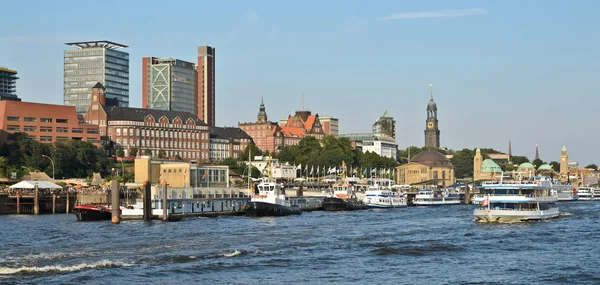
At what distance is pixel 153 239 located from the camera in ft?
275

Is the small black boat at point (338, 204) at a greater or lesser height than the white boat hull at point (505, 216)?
greater

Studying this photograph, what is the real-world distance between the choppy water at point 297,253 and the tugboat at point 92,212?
824 centimetres

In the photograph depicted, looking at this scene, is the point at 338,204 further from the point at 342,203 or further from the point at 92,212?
the point at 92,212

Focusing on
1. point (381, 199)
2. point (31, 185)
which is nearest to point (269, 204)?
point (31, 185)

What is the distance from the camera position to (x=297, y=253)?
74.5 meters

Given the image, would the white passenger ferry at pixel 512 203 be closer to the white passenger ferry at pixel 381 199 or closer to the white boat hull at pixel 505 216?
the white boat hull at pixel 505 216

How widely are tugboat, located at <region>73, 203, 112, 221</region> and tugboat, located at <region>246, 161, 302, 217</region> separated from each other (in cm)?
1867

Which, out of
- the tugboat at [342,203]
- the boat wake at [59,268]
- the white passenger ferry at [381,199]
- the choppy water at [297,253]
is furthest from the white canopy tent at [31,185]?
the boat wake at [59,268]

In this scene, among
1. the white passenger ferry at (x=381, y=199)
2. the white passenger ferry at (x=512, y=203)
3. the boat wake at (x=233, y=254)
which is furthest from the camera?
the white passenger ferry at (x=381, y=199)

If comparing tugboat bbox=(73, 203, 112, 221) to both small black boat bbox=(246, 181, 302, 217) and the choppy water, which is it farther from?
small black boat bbox=(246, 181, 302, 217)

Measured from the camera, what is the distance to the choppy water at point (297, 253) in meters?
61.5

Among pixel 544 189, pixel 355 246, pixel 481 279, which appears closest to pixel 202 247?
pixel 355 246

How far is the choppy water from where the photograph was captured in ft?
202

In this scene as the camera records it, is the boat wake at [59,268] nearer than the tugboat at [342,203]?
Yes
